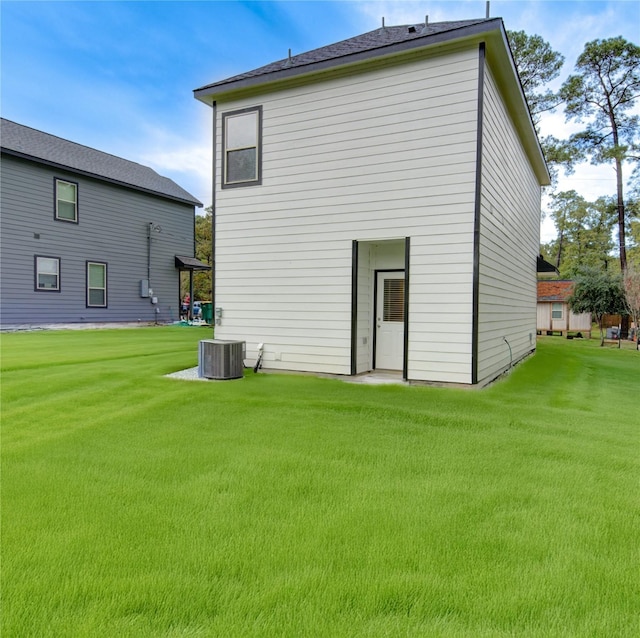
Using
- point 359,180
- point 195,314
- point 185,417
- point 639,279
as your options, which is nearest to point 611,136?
A: point 639,279

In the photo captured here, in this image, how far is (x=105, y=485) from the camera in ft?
9.77

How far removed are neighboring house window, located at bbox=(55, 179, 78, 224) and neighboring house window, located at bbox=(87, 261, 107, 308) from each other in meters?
1.63

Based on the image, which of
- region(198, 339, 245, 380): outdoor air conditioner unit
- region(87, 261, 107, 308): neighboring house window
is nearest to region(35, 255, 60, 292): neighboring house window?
region(87, 261, 107, 308): neighboring house window

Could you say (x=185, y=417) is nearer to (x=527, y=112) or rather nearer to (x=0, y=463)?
(x=0, y=463)

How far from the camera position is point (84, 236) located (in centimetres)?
1530

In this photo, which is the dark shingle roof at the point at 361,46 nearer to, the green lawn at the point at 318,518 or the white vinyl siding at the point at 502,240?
the white vinyl siding at the point at 502,240

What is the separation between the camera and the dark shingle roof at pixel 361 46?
597 cm

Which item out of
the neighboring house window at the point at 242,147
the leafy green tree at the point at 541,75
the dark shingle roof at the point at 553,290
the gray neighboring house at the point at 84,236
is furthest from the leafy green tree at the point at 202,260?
the neighboring house window at the point at 242,147

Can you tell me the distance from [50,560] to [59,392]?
13.5 ft

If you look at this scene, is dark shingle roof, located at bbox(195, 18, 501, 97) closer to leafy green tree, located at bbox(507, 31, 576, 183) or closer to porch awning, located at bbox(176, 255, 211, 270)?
leafy green tree, located at bbox(507, 31, 576, 183)

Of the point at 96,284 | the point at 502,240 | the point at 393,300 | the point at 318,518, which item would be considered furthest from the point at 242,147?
the point at 96,284

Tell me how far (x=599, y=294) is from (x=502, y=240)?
1041 centimetres

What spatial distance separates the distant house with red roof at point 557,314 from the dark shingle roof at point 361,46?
18.2 m

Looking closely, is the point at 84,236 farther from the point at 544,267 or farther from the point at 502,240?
the point at 544,267
